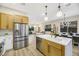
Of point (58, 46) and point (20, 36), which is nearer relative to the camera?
point (58, 46)

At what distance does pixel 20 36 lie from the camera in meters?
4.18

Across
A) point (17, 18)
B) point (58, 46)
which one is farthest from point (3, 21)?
point (58, 46)

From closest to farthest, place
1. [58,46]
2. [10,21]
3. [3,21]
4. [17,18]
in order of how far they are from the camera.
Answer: [58,46] → [3,21] → [10,21] → [17,18]

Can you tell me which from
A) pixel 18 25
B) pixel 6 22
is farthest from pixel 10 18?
pixel 18 25

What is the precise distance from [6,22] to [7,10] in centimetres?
73

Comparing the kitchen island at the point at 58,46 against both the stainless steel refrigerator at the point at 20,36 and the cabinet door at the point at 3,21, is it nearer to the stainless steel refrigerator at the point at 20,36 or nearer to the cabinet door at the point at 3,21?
the stainless steel refrigerator at the point at 20,36

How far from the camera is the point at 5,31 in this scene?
3861 mm

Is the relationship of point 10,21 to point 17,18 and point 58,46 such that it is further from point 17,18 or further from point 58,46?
point 58,46

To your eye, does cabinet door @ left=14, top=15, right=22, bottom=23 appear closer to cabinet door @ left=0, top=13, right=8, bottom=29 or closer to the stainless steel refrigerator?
the stainless steel refrigerator

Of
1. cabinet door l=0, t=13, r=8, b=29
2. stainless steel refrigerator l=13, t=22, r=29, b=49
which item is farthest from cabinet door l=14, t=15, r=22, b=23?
cabinet door l=0, t=13, r=8, b=29

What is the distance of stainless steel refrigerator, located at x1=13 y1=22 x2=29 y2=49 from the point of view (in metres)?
3.95

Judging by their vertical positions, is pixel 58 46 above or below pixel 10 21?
below

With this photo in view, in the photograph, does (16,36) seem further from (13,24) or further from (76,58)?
(76,58)

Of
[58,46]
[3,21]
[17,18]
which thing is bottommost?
[58,46]
